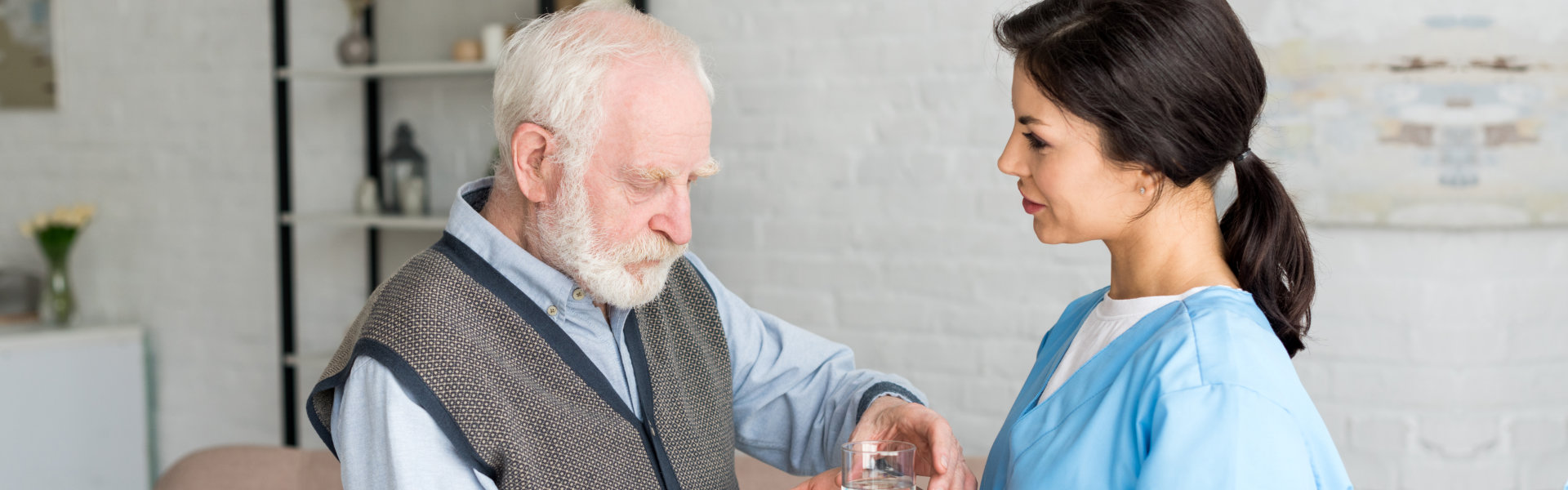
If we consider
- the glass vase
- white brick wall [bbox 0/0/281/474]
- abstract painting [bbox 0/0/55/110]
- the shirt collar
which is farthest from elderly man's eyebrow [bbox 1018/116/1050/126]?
abstract painting [bbox 0/0/55/110]

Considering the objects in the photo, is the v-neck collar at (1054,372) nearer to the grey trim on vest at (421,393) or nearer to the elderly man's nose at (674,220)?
the elderly man's nose at (674,220)

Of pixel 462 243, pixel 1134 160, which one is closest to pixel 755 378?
pixel 462 243

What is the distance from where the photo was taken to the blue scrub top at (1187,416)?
37.4 inches

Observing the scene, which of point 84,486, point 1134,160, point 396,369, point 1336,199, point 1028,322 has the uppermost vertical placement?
point 1134,160

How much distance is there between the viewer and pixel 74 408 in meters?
3.44

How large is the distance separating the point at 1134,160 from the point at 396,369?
2.61ft

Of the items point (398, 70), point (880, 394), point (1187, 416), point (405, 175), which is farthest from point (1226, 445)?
point (405, 175)

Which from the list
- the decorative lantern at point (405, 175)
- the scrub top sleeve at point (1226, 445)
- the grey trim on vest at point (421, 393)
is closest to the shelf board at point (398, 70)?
the decorative lantern at point (405, 175)

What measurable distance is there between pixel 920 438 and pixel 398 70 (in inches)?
77.3

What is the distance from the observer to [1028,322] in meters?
2.40

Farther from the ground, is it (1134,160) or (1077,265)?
(1134,160)

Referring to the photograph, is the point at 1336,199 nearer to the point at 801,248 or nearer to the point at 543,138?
the point at 801,248

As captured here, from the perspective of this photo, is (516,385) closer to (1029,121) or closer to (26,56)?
(1029,121)

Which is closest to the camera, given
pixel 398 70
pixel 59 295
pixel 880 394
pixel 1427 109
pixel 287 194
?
pixel 880 394
